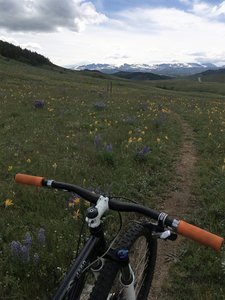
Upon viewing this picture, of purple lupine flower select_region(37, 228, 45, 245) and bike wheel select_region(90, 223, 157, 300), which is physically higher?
bike wheel select_region(90, 223, 157, 300)

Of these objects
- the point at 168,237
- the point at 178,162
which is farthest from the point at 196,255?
the point at 178,162

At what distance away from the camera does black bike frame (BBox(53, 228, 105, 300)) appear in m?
3.39

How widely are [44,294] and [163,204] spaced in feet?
15.1

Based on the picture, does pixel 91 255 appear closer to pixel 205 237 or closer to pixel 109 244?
pixel 109 244

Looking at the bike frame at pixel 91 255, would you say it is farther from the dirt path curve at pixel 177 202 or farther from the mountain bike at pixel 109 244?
the dirt path curve at pixel 177 202

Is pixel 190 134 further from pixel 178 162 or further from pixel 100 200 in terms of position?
pixel 100 200

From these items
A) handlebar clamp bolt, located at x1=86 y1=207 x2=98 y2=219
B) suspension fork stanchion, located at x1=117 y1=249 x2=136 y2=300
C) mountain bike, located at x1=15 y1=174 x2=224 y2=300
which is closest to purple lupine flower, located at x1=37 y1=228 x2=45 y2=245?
mountain bike, located at x1=15 y1=174 x2=224 y2=300

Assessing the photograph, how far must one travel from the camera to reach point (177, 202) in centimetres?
963

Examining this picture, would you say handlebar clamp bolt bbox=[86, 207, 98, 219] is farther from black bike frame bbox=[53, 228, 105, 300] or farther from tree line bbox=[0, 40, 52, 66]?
tree line bbox=[0, 40, 52, 66]

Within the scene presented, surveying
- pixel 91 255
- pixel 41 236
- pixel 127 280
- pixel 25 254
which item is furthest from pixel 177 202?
pixel 91 255

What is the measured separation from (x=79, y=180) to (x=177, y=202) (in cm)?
275

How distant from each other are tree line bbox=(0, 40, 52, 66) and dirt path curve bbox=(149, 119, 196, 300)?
12901cm

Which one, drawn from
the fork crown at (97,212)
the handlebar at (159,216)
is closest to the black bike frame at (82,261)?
the fork crown at (97,212)

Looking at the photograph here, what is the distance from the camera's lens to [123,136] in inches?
593
